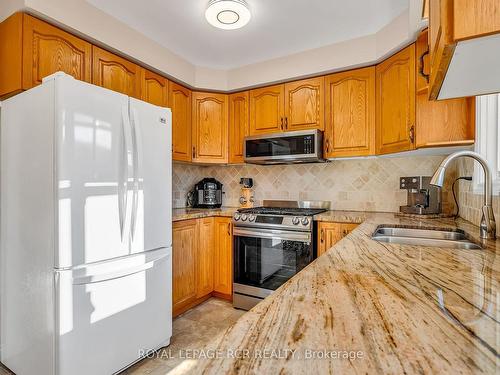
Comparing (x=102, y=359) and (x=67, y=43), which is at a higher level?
(x=67, y=43)

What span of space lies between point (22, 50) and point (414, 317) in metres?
2.27

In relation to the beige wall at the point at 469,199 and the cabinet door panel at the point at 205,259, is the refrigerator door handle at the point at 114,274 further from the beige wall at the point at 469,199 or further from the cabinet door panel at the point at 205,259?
the beige wall at the point at 469,199

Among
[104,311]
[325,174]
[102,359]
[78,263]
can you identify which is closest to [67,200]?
[78,263]

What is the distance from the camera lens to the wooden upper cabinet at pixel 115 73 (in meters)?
2.04

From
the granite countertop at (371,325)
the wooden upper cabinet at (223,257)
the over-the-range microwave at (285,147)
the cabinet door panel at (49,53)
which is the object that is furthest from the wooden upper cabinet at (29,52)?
the granite countertop at (371,325)

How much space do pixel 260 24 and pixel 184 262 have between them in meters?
2.08

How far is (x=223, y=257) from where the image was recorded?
2768mm

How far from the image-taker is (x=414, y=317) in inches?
19.6

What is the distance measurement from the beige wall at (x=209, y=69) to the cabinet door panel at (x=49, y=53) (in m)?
0.07

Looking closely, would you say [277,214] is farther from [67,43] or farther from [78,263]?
[67,43]

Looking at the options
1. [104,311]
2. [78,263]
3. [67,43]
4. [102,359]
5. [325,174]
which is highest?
[67,43]

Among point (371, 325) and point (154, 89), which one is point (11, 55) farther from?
point (371, 325)

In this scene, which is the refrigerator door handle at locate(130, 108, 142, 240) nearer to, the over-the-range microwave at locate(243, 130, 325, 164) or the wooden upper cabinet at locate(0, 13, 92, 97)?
the wooden upper cabinet at locate(0, 13, 92, 97)

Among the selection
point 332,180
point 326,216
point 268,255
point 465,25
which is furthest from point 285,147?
point 465,25
